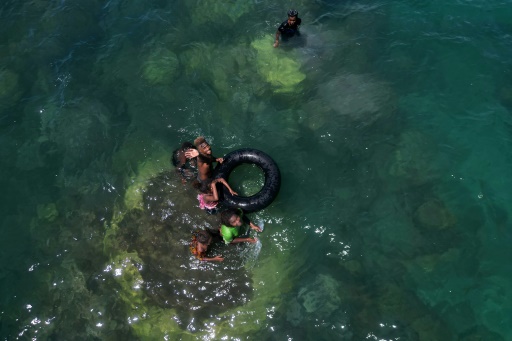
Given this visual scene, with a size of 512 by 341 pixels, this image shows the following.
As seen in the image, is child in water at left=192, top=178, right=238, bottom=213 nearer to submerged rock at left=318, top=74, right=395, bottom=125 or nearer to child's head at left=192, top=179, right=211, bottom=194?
child's head at left=192, top=179, right=211, bottom=194

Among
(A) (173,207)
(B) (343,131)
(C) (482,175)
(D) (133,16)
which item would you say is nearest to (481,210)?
(C) (482,175)

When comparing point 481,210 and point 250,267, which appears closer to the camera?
point 250,267

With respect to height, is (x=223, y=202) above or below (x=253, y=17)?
below

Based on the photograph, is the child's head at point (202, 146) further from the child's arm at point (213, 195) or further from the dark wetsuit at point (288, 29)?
the dark wetsuit at point (288, 29)

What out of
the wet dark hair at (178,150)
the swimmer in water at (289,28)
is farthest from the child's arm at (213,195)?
the swimmer in water at (289,28)

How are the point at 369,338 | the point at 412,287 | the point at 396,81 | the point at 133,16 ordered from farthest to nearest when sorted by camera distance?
the point at 133,16
the point at 396,81
the point at 412,287
the point at 369,338

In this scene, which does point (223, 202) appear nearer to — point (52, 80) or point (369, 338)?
point (369, 338)

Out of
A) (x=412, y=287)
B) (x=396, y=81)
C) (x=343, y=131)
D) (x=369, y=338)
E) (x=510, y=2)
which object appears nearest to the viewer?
(x=369, y=338)
